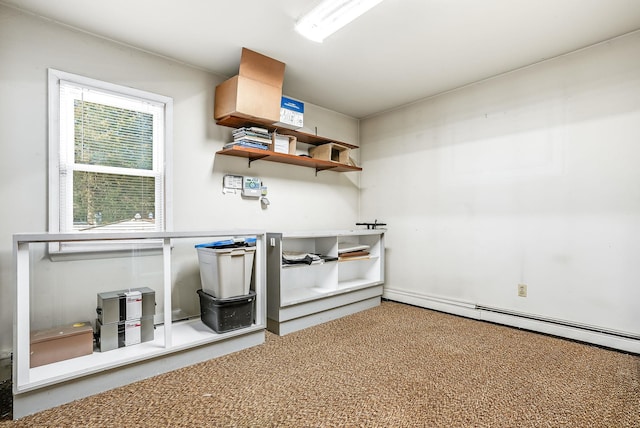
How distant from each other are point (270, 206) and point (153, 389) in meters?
2.00

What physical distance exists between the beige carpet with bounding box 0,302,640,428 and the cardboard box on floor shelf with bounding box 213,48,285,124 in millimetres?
2008

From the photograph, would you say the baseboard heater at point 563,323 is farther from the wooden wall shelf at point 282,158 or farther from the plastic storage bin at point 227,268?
the plastic storage bin at point 227,268

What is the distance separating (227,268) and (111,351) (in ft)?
2.91

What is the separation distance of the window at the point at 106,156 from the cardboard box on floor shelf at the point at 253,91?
0.49m

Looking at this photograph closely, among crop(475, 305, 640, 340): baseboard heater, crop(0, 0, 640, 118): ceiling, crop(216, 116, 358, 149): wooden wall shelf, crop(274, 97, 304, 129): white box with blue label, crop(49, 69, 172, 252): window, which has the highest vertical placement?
crop(0, 0, 640, 118): ceiling

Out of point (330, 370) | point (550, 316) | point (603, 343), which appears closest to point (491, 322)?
point (550, 316)

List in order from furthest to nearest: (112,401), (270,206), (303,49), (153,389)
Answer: (270,206) < (303,49) < (153,389) < (112,401)

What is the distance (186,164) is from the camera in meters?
2.82

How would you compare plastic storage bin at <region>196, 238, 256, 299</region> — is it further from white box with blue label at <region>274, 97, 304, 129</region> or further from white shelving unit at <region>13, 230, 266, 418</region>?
white box with blue label at <region>274, 97, 304, 129</region>

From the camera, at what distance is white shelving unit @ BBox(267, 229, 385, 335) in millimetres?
2809

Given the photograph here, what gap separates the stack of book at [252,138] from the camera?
2869 millimetres

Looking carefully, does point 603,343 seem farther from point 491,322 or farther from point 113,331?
point 113,331

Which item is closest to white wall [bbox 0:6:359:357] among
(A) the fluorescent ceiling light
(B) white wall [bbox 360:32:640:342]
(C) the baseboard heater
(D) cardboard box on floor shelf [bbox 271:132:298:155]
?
(D) cardboard box on floor shelf [bbox 271:132:298:155]

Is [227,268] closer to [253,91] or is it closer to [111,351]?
[111,351]
